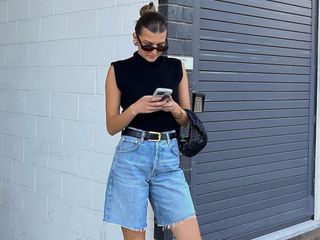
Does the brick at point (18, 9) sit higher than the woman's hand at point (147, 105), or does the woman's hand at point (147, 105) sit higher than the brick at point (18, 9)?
the brick at point (18, 9)

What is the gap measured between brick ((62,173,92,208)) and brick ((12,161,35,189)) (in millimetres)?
552

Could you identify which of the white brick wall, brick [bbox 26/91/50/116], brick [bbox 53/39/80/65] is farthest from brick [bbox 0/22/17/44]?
brick [bbox 53/39/80/65]

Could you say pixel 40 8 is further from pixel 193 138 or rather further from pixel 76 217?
pixel 193 138

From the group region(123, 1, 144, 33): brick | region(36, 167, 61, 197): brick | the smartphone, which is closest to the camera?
the smartphone

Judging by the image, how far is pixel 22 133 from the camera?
4945mm

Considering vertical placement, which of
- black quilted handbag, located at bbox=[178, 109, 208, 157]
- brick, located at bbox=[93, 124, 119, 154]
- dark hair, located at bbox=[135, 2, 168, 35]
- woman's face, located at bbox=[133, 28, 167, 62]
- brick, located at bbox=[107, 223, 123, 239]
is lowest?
brick, located at bbox=[107, 223, 123, 239]

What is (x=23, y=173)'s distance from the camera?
4949 millimetres

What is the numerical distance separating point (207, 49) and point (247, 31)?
0.63 m

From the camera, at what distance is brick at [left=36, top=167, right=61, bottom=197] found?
4.51 metres

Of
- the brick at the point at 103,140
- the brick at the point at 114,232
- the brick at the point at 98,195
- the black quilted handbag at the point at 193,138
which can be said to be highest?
the black quilted handbag at the point at 193,138

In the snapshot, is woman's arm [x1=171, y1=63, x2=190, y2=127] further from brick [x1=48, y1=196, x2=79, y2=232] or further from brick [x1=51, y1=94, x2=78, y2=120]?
brick [x1=48, y1=196, x2=79, y2=232]

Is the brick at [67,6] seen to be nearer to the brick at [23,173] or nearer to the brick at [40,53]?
the brick at [40,53]

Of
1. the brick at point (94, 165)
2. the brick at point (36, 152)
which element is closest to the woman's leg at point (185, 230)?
the brick at point (94, 165)

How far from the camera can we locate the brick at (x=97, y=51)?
155 inches
